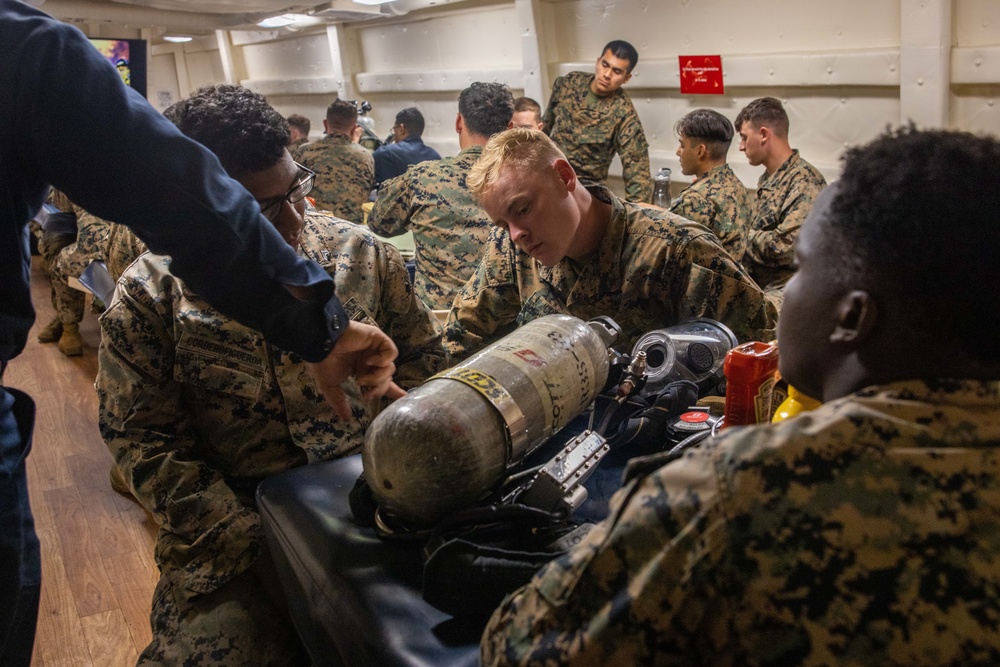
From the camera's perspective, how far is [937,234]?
2.22ft


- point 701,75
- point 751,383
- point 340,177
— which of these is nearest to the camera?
point 751,383

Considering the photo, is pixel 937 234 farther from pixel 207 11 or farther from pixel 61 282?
pixel 207 11

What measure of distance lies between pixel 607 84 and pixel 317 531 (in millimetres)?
4839

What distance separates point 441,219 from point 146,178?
8.38 ft

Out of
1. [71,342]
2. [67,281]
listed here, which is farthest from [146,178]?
[71,342]

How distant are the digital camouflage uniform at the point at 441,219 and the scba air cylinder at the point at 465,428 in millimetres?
2373

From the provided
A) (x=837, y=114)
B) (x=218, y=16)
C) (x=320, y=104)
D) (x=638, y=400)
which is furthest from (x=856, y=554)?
(x=320, y=104)

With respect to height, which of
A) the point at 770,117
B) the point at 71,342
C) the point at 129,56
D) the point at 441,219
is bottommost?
the point at 71,342

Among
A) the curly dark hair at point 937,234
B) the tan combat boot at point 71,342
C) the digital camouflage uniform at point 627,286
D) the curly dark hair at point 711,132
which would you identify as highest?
the curly dark hair at point 937,234

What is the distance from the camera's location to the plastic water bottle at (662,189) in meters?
5.31

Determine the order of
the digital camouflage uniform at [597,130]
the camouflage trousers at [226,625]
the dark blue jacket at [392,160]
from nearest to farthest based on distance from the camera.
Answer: the camouflage trousers at [226,625], the digital camouflage uniform at [597,130], the dark blue jacket at [392,160]

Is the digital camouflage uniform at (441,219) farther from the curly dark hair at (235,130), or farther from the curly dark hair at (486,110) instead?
the curly dark hair at (235,130)

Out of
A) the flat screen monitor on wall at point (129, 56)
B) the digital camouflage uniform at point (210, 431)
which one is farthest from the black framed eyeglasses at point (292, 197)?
the flat screen monitor on wall at point (129, 56)

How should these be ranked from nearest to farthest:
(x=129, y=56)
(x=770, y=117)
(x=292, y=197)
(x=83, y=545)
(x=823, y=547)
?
(x=823, y=547) → (x=292, y=197) → (x=83, y=545) → (x=770, y=117) → (x=129, y=56)
